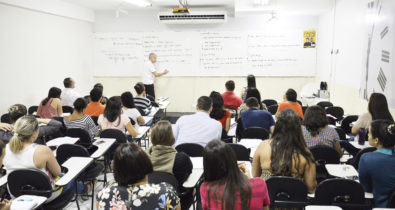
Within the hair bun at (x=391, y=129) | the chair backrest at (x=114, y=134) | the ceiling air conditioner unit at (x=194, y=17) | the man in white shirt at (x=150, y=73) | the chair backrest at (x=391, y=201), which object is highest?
the ceiling air conditioner unit at (x=194, y=17)

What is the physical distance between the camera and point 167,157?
250 centimetres

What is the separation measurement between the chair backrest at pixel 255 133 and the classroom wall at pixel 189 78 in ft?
15.9

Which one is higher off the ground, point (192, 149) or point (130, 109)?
point (130, 109)

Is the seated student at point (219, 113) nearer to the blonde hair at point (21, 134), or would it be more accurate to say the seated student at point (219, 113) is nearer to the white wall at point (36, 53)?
the blonde hair at point (21, 134)

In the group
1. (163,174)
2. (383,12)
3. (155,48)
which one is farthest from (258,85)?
(163,174)

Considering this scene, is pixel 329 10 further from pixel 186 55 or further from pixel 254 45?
pixel 186 55

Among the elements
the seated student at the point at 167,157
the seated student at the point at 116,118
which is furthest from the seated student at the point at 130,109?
the seated student at the point at 167,157

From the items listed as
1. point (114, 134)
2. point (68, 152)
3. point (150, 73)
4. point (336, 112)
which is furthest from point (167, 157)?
point (150, 73)

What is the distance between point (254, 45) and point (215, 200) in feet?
23.5

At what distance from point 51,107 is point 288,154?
163 inches

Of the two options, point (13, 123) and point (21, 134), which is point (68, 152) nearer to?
point (21, 134)

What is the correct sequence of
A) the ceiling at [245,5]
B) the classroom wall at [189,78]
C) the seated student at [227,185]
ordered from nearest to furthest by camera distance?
the seated student at [227,185]
the ceiling at [245,5]
the classroom wall at [189,78]

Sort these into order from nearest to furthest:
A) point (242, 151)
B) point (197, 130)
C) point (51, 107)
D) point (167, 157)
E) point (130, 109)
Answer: point (167, 157), point (242, 151), point (197, 130), point (130, 109), point (51, 107)

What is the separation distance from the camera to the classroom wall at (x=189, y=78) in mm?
8367
